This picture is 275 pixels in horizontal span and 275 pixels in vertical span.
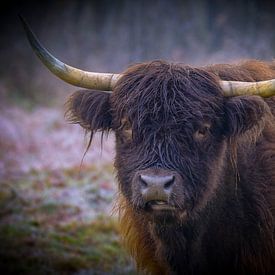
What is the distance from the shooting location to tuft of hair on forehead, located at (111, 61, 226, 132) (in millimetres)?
5211

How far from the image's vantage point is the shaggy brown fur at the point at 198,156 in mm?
5172

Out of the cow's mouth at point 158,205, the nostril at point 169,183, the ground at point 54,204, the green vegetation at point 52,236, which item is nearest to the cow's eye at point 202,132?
the nostril at point 169,183

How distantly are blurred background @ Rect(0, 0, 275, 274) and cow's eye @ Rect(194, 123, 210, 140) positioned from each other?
3.22 metres

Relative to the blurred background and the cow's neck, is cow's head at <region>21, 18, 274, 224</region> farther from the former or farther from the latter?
the blurred background

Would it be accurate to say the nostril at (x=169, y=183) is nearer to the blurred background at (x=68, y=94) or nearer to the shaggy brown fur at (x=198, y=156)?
the shaggy brown fur at (x=198, y=156)

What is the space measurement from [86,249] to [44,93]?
10.2 m

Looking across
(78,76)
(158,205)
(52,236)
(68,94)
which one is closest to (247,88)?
(158,205)

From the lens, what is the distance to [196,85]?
5391 mm

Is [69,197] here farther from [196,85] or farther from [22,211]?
[196,85]

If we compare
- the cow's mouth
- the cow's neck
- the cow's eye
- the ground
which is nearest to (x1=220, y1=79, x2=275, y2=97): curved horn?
the cow's eye

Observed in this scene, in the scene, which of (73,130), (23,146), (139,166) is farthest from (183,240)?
(73,130)

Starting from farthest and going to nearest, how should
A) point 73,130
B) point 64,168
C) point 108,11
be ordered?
point 108,11 < point 73,130 < point 64,168

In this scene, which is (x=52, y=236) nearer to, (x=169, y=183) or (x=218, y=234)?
Result: (x=218, y=234)

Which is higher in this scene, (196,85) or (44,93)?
(196,85)
